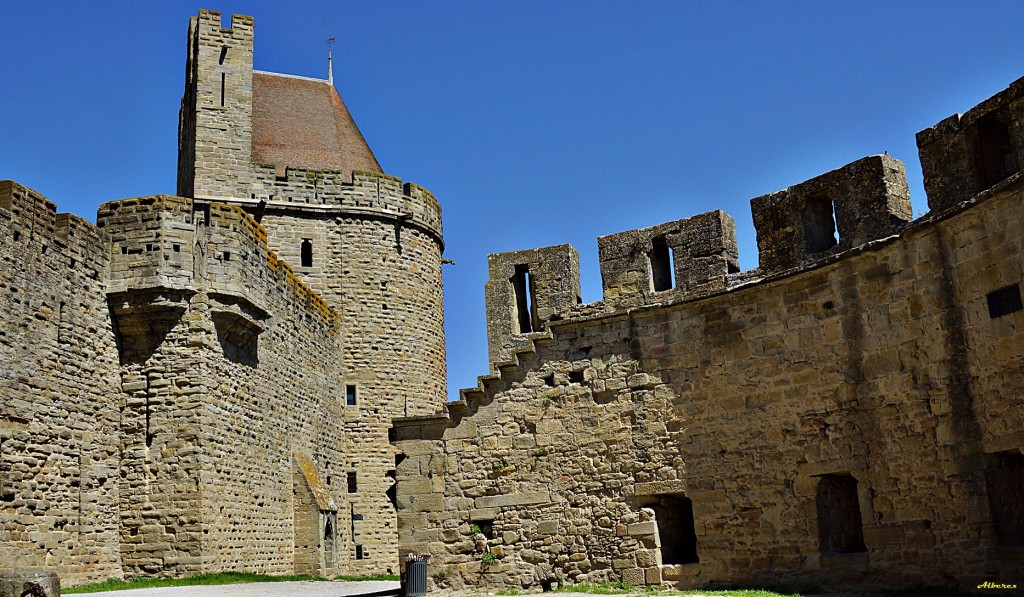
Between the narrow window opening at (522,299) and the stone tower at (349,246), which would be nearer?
the narrow window opening at (522,299)

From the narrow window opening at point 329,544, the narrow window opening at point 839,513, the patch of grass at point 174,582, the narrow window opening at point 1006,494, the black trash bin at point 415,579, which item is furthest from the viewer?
the narrow window opening at point 329,544

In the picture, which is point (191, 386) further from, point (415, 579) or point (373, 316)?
point (373, 316)

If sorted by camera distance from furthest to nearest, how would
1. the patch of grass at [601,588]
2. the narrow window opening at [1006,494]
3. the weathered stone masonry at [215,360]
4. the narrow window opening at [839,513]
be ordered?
the weathered stone masonry at [215,360], the patch of grass at [601,588], the narrow window opening at [839,513], the narrow window opening at [1006,494]

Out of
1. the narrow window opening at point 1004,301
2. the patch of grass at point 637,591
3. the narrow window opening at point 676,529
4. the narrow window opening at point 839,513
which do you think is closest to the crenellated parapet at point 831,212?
the narrow window opening at point 1004,301

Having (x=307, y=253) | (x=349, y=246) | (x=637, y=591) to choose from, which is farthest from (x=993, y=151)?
(x=307, y=253)

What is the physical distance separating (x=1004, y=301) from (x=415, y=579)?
7528mm

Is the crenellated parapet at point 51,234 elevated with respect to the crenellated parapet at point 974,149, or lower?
elevated

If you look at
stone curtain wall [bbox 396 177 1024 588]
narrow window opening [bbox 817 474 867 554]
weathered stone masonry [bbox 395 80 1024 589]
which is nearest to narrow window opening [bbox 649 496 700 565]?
weathered stone masonry [bbox 395 80 1024 589]

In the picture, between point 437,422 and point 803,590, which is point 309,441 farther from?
point 803,590

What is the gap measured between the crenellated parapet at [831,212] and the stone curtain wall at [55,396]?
32.8 feet

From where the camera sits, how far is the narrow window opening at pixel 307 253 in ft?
83.6

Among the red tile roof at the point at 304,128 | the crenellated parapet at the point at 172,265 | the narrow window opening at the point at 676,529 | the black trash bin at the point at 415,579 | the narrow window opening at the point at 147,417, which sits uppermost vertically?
the red tile roof at the point at 304,128

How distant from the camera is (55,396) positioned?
50.0 feet

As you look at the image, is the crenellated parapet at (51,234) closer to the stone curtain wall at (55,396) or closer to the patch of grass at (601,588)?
the stone curtain wall at (55,396)
